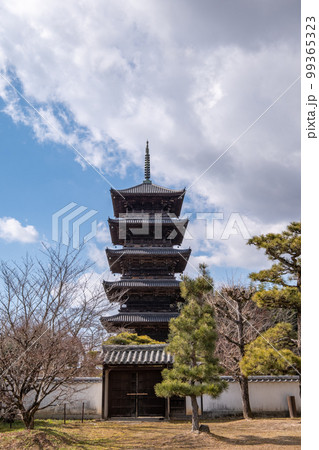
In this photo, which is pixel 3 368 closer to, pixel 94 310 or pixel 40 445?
pixel 40 445

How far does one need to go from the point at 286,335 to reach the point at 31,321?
7.15m

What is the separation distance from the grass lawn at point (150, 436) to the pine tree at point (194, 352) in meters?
0.91

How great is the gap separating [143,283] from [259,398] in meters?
10.2

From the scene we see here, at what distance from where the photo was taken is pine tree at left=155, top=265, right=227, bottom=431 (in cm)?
970

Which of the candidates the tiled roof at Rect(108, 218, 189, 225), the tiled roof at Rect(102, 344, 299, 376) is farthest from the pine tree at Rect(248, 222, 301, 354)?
the tiled roof at Rect(108, 218, 189, 225)

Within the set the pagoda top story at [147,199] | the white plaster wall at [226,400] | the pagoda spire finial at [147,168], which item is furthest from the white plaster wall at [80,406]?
the pagoda spire finial at [147,168]

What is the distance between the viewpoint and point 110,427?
11.8 m

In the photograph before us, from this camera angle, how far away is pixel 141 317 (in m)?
22.2

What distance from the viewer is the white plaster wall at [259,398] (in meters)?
14.6

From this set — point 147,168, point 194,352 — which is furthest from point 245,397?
point 147,168

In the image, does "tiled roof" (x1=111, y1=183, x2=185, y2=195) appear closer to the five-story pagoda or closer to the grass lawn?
the five-story pagoda

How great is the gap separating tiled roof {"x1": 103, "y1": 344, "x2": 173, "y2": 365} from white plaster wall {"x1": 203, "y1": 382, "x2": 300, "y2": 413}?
2.38 m

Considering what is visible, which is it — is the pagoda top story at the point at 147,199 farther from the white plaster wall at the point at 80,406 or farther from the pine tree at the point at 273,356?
the pine tree at the point at 273,356
